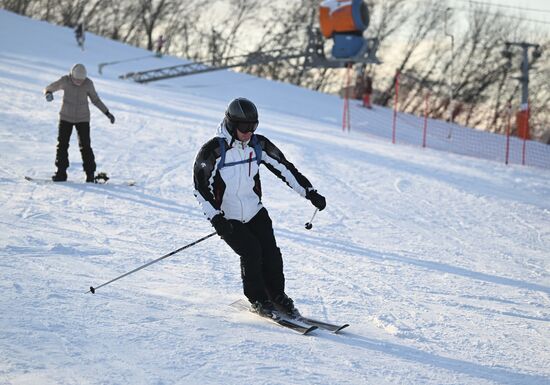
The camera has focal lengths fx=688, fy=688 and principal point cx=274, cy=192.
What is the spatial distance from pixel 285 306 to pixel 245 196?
0.80 metres

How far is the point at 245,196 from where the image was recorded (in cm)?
467

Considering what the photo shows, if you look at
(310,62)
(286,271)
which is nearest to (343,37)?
(310,62)

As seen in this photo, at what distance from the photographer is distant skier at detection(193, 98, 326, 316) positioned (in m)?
4.48

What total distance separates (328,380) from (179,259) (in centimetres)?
290

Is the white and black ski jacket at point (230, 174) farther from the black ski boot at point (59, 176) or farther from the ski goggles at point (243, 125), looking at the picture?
the black ski boot at point (59, 176)

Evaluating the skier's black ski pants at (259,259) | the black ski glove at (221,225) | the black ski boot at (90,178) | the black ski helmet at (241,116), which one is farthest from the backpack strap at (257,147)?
the black ski boot at (90,178)

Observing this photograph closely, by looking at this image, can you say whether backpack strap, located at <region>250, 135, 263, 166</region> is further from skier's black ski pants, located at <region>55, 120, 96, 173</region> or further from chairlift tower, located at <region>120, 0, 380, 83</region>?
chairlift tower, located at <region>120, 0, 380, 83</region>

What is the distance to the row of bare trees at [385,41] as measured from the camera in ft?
133

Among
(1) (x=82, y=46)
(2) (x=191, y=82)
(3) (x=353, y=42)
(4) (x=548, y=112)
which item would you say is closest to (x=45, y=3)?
(1) (x=82, y=46)

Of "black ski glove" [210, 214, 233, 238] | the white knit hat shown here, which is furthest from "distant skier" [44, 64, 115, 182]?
"black ski glove" [210, 214, 233, 238]

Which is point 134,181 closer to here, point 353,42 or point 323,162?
point 323,162

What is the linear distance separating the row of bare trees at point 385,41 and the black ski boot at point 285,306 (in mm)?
33873

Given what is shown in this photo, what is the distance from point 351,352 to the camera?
4.17 m

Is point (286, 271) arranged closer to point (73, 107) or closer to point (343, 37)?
point (73, 107)
